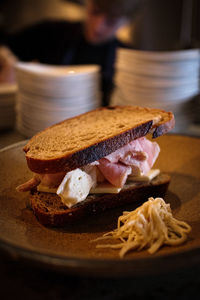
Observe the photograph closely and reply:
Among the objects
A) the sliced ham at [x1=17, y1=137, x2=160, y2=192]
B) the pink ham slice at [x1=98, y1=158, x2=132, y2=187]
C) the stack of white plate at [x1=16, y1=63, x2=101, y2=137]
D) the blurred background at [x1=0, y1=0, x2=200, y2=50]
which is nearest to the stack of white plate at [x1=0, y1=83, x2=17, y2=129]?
the stack of white plate at [x1=16, y1=63, x2=101, y2=137]

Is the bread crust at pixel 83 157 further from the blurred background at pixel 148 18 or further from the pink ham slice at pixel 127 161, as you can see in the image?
the blurred background at pixel 148 18

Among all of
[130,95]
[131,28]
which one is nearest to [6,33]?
[131,28]

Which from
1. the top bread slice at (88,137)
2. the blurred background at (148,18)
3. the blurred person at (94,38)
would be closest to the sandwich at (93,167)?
the top bread slice at (88,137)

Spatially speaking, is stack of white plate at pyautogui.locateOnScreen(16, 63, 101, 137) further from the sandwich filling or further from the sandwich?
the sandwich filling

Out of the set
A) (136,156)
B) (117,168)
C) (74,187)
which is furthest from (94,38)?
(74,187)

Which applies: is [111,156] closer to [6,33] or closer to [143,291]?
[143,291]
